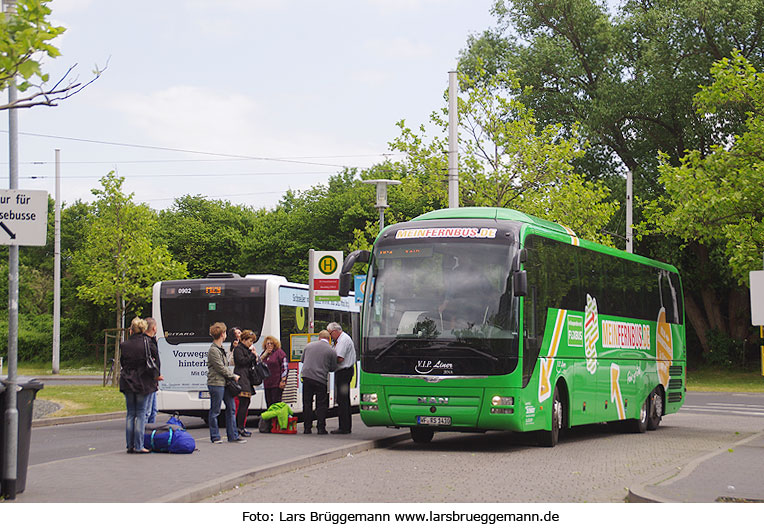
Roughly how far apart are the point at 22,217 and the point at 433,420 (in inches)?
289

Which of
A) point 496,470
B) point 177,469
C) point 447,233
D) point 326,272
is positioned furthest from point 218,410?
point 326,272

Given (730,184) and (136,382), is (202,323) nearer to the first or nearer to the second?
(136,382)

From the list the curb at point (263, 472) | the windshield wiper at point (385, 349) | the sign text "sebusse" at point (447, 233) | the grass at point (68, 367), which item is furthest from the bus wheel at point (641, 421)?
the grass at point (68, 367)

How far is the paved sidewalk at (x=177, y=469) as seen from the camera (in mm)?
9680

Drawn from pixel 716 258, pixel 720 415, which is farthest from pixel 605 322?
pixel 716 258

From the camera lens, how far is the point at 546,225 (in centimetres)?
1730

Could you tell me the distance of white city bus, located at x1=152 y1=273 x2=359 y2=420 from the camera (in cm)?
1998

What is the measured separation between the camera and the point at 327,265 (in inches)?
824

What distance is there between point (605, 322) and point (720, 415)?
910 centimetres

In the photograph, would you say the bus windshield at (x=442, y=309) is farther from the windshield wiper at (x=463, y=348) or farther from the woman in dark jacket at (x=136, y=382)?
the woman in dark jacket at (x=136, y=382)

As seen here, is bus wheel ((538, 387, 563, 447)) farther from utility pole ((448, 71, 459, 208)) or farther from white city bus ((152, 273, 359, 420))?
utility pole ((448, 71, 459, 208))

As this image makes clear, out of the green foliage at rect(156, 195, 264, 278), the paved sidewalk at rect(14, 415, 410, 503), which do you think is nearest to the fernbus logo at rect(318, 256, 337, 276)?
the paved sidewalk at rect(14, 415, 410, 503)

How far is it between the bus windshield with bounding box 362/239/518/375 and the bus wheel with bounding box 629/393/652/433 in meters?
6.47

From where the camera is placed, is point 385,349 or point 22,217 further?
point 385,349
